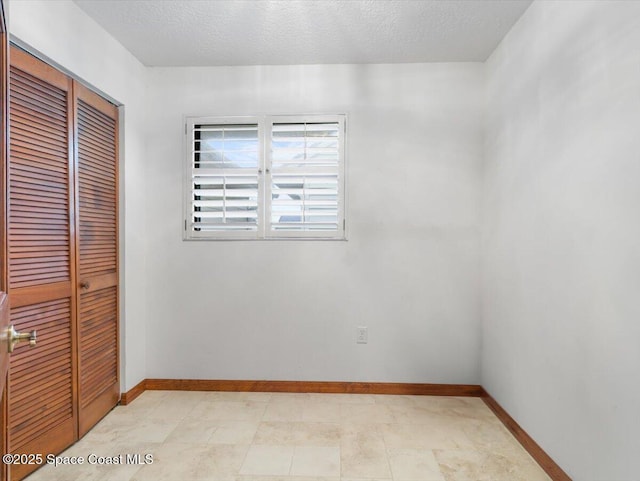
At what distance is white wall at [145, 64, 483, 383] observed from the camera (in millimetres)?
2770

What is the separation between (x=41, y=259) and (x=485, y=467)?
250 cm

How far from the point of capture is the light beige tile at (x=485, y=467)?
1.82 meters

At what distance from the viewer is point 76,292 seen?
2.12 metres

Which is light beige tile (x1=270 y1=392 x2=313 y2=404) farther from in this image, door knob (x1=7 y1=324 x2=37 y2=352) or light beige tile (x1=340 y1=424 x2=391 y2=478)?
door knob (x1=7 y1=324 x2=37 y2=352)

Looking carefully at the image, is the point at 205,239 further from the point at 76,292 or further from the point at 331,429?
the point at 331,429

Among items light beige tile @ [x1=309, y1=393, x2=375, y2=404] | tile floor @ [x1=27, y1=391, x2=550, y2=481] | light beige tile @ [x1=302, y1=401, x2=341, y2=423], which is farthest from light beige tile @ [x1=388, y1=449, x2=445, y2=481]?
light beige tile @ [x1=309, y1=393, x2=375, y2=404]

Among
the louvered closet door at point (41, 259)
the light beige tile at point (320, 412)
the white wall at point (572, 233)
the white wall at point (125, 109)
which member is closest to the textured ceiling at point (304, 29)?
the white wall at point (125, 109)

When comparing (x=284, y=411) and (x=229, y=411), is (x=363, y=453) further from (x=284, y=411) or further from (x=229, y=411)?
(x=229, y=411)

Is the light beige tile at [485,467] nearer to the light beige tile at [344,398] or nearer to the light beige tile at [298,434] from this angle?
the light beige tile at [298,434]

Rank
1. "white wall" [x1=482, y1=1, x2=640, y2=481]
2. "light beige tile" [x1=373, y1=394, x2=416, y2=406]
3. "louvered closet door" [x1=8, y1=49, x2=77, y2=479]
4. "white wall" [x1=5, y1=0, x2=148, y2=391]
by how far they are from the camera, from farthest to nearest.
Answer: "light beige tile" [x1=373, y1=394, x2=416, y2=406]
"white wall" [x1=5, y1=0, x2=148, y2=391]
"louvered closet door" [x1=8, y1=49, x2=77, y2=479]
"white wall" [x1=482, y1=1, x2=640, y2=481]

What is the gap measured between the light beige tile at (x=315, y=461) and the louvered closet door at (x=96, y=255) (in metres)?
1.29

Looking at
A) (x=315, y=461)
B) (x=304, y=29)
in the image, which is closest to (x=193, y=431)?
(x=315, y=461)

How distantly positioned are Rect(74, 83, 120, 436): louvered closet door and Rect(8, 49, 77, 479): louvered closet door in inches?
4.1

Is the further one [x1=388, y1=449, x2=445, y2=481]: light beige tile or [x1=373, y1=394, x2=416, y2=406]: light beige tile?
[x1=373, y1=394, x2=416, y2=406]: light beige tile
